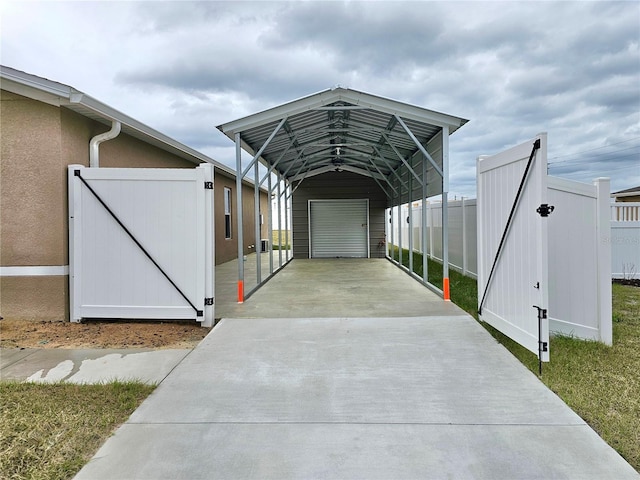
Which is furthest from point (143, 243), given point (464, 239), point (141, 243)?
point (464, 239)

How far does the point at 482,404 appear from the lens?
3096 millimetres

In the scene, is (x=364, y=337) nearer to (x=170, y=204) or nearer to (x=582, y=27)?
(x=170, y=204)

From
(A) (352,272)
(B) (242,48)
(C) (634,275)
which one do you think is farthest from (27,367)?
(C) (634,275)

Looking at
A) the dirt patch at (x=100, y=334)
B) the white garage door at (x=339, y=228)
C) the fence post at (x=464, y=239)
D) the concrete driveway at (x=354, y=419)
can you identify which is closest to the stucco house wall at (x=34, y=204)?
the dirt patch at (x=100, y=334)

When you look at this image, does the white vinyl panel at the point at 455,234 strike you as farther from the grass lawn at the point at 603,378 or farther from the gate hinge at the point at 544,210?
the gate hinge at the point at 544,210

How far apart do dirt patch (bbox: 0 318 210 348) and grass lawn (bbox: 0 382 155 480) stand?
1209 millimetres

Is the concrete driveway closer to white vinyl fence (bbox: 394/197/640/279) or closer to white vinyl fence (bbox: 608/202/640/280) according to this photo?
white vinyl fence (bbox: 394/197/640/279)

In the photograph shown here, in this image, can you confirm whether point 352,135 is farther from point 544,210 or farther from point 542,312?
point 542,312

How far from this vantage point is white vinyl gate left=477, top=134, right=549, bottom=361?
3717 millimetres

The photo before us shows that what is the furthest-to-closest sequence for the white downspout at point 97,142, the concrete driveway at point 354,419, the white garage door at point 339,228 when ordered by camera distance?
the white garage door at point 339,228
the white downspout at point 97,142
the concrete driveway at point 354,419

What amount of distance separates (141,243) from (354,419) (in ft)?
12.0

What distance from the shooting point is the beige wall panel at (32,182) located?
5266mm

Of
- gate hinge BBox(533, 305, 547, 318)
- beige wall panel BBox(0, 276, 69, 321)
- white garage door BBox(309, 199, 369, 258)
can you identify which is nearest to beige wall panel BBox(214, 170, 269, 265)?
white garage door BBox(309, 199, 369, 258)

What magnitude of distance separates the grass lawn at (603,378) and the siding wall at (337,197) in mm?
9339
